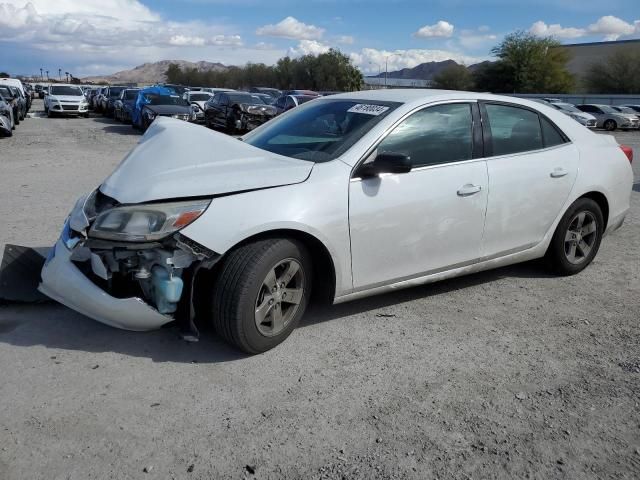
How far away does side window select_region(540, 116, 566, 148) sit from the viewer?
4.80 meters

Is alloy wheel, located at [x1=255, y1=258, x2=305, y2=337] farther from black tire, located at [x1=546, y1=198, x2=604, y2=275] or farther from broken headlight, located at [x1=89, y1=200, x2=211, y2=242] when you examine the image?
black tire, located at [x1=546, y1=198, x2=604, y2=275]

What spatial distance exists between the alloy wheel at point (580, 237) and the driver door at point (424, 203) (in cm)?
118

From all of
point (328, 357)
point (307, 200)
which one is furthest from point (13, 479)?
point (307, 200)

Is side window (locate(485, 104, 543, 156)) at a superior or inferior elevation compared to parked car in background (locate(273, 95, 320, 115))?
superior

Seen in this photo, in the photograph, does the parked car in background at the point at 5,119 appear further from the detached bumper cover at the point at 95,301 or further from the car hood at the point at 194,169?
the detached bumper cover at the point at 95,301

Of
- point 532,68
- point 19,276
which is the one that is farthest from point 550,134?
point 532,68

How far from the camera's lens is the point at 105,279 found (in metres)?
3.34

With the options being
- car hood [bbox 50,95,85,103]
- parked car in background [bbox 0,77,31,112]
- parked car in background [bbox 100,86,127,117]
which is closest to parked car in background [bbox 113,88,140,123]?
parked car in background [bbox 100,86,127,117]

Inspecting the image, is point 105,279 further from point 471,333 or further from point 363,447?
point 471,333

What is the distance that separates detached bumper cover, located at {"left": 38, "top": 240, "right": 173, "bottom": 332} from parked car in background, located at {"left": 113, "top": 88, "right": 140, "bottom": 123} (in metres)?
22.2

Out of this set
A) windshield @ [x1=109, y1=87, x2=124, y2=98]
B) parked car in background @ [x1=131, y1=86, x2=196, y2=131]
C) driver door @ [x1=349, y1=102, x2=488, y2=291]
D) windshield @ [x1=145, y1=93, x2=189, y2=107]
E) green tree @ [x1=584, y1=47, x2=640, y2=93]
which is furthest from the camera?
green tree @ [x1=584, y1=47, x2=640, y2=93]

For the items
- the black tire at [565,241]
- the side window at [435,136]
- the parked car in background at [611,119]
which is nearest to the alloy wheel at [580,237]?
the black tire at [565,241]

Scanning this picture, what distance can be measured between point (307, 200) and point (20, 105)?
25972 mm

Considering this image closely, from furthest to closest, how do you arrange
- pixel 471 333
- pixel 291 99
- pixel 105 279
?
pixel 291 99
pixel 471 333
pixel 105 279
